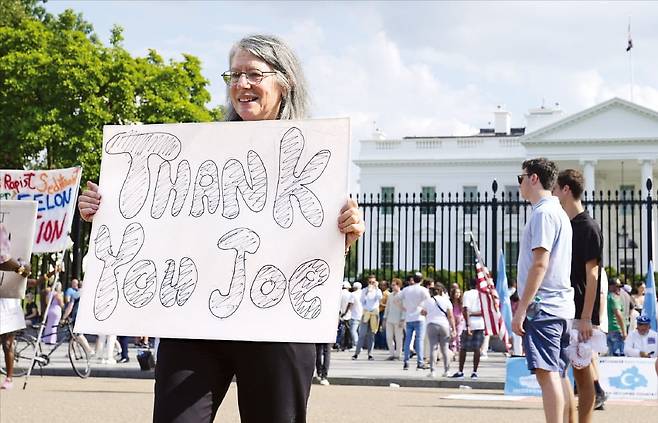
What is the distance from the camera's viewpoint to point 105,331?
3.14 metres

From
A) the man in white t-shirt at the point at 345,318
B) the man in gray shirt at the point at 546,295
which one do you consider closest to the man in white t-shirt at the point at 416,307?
the man in white t-shirt at the point at 345,318

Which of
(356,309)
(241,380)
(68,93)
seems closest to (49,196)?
(241,380)

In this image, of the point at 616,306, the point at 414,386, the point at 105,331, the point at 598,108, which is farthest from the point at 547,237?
the point at 598,108

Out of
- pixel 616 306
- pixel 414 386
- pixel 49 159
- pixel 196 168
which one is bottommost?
pixel 414 386

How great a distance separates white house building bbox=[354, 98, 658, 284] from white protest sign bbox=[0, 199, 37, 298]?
145 feet

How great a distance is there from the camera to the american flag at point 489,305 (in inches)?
563

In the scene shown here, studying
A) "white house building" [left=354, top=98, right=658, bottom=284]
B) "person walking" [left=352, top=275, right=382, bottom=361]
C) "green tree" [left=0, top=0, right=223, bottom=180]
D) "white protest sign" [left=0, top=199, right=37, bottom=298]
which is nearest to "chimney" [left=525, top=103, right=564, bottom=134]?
"white house building" [left=354, top=98, right=658, bottom=284]

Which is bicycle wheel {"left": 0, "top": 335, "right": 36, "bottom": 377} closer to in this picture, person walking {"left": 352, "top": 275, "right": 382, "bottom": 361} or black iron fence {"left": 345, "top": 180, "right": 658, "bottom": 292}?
black iron fence {"left": 345, "top": 180, "right": 658, "bottom": 292}

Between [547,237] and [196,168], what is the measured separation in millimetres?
3041

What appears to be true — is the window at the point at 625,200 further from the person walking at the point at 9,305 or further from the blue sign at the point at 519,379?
the person walking at the point at 9,305

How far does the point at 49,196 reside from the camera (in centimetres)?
1173

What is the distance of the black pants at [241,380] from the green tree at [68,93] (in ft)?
96.5

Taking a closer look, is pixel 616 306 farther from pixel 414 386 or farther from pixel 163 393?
pixel 163 393

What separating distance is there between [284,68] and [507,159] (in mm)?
56318
